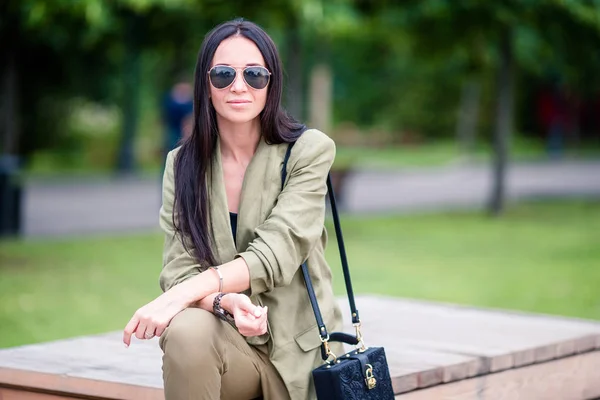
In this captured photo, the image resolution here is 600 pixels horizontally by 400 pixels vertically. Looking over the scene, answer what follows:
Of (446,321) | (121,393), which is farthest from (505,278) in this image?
(121,393)

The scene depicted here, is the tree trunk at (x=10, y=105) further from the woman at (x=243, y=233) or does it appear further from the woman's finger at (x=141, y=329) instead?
the woman's finger at (x=141, y=329)

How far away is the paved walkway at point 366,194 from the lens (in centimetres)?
1623

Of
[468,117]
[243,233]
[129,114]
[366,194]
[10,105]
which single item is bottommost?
[468,117]

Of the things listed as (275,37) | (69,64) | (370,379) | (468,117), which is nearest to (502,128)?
(275,37)

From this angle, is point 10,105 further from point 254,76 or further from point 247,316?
point 247,316

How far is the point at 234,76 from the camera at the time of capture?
11.6 feet

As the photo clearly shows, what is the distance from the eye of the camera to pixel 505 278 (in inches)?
416

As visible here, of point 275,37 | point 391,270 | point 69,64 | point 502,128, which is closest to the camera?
point 391,270

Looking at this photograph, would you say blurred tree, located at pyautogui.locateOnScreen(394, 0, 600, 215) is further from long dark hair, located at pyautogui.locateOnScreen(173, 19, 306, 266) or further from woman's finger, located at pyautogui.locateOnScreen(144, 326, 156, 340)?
woman's finger, located at pyautogui.locateOnScreen(144, 326, 156, 340)

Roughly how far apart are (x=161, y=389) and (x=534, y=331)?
203cm

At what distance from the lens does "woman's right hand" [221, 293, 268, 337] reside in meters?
3.21

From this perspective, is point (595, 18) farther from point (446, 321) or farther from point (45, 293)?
point (446, 321)

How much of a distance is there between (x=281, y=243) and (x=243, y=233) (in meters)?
0.19

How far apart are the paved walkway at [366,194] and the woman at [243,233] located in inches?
439
